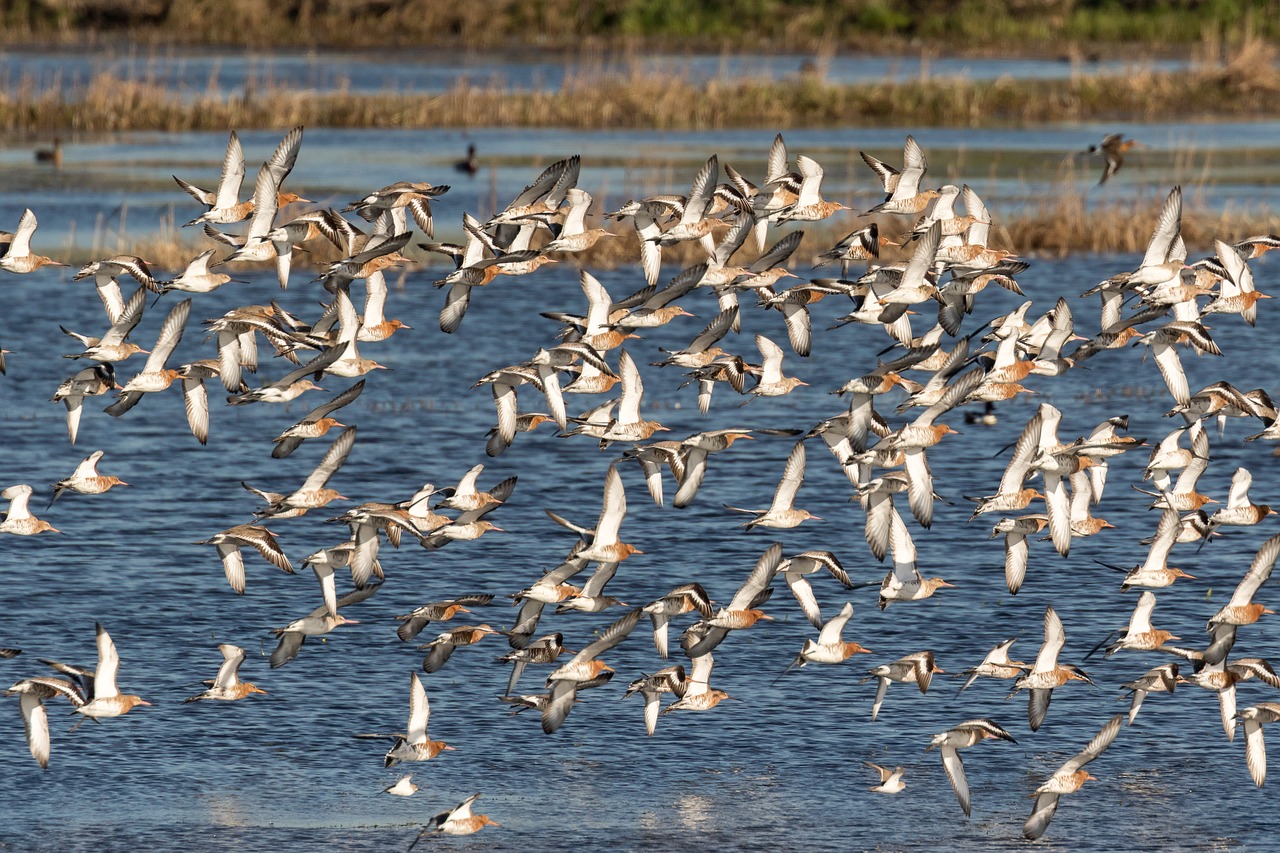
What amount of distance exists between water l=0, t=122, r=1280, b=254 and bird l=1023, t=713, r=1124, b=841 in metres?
27.1

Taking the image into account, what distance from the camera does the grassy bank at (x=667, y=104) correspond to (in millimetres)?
60594

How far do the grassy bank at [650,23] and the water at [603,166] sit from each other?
21.6 meters

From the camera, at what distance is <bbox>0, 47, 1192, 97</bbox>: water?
7106cm

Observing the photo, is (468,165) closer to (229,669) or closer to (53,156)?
(53,156)

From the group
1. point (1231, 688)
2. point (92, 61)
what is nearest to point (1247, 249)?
point (1231, 688)

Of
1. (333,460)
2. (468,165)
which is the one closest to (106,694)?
(333,460)

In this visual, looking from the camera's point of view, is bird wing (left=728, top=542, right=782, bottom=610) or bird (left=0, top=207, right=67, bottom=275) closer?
bird wing (left=728, top=542, right=782, bottom=610)

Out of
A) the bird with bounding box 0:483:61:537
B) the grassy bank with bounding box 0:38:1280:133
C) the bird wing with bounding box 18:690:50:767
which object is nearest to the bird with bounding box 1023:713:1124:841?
the bird wing with bounding box 18:690:50:767

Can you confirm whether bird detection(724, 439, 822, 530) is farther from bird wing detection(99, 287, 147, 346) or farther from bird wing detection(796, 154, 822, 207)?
bird wing detection(99, 287, 147, 346)

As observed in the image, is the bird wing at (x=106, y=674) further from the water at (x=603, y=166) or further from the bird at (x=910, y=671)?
the water at (x=603, y=166)

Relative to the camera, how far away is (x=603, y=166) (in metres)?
54.3

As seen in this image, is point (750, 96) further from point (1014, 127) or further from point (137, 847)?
point (137, 847)

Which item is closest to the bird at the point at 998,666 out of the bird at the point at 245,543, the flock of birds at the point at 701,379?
the flock of birds at the point at 701,379

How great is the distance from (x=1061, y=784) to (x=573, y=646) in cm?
762
